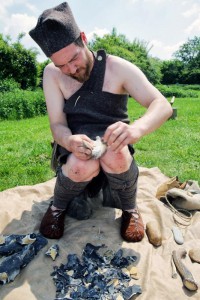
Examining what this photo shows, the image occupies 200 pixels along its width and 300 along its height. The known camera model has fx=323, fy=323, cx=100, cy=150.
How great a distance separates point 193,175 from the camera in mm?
4801

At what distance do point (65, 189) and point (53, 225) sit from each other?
0.35 metres

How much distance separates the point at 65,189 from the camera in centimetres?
281

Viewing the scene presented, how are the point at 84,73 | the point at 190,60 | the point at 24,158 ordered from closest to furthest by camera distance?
1. the point at 84,73
2. the point at 24,158
3. the point at 190,60

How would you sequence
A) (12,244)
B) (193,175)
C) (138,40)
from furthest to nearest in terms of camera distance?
(138,40) < (193,175) < (12,244)

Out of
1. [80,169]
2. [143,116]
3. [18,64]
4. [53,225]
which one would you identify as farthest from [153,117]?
[18,64]

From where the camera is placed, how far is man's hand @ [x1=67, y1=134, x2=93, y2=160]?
2.46m

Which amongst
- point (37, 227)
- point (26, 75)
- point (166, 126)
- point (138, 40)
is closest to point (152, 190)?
point (37, 227)

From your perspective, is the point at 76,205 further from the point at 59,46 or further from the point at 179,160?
the point at 179,160

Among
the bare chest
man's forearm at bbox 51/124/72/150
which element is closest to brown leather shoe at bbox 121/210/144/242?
man's forearm at bbox 51/124/72/150

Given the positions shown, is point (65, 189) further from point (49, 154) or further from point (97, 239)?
point (49, 154)

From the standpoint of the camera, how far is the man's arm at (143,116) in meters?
2.36

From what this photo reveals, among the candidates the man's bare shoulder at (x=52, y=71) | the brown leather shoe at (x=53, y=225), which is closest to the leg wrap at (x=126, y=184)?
the brown leather shoe at (x=53, y=225)

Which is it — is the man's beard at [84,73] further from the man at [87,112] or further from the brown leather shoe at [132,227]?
the brown leather shoe at [132,227]

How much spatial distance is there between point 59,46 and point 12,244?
1660 mm
